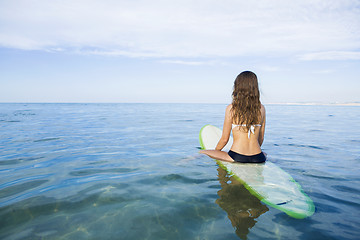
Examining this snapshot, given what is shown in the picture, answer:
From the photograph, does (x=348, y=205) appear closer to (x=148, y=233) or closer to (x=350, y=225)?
(x=350, y=225)

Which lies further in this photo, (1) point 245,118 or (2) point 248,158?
(2) point 248,158

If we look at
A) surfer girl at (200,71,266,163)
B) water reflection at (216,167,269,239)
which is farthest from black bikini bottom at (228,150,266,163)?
water reflection at (216,167,269,239)

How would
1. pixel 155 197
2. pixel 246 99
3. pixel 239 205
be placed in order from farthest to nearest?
pixel 246 99
pixel 155 197
pixel 239 205

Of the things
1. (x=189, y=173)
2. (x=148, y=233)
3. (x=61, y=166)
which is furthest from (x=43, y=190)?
(x=189, y=173)

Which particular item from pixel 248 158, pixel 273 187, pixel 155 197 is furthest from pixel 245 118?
pixel 155 197

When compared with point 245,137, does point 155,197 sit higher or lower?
lower

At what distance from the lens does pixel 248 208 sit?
9.72 ft

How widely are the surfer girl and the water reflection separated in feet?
2.30

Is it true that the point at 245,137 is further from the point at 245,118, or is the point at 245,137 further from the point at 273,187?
the point at 273,187

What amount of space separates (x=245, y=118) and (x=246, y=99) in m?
0.34

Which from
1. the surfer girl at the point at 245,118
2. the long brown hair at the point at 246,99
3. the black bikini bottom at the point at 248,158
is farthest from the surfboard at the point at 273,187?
the long brown hair at the point at 246,99

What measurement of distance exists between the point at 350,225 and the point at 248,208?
110 cm

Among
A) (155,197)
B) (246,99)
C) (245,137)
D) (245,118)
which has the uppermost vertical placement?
(246,99)

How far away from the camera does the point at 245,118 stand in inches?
162
